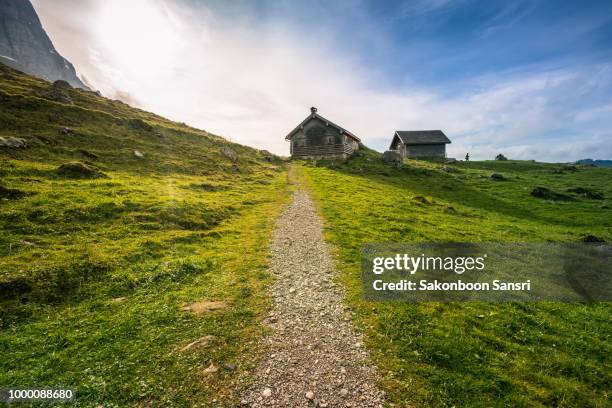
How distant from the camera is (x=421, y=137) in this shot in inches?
3108

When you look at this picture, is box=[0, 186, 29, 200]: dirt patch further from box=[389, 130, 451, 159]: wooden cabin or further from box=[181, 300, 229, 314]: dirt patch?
box=[389, 130, 451, 159]: wooden cabin

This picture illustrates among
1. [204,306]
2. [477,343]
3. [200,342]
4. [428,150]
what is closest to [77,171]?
[204,306]

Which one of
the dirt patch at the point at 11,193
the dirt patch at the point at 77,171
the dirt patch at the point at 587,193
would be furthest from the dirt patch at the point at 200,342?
the dirt patch at the point at 587,193

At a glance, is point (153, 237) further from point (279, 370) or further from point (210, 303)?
point (279, 370)

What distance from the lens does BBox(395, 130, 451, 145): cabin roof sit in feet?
251

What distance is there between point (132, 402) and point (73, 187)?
1933 cm

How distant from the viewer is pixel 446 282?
→ 39.9 ft

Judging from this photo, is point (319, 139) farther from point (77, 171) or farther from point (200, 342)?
point (200, 342)

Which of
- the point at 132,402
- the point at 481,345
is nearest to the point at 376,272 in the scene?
the point at 481,345

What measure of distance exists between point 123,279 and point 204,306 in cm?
412

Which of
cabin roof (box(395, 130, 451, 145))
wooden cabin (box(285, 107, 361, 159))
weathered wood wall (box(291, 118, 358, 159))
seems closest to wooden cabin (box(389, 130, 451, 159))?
cabin roof (box(395, 130, 451, 145))

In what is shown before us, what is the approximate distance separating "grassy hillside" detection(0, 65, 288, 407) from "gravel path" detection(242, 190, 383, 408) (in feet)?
2.29

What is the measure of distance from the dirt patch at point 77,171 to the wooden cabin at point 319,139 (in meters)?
41.4

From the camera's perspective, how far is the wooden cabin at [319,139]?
2255 inches
